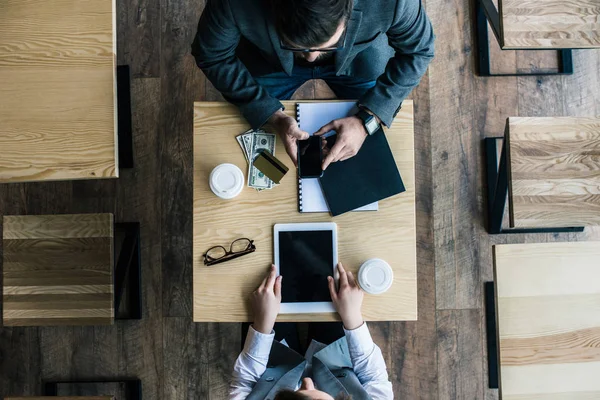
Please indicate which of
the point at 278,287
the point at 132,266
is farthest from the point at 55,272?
the point at 278,287

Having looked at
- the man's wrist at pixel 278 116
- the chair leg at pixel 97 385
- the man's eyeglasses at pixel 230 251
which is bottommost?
the chair leg at pixel 97 385

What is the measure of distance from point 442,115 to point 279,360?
1.33 m

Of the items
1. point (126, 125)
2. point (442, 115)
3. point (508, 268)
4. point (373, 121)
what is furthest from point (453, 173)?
point (126, 125)

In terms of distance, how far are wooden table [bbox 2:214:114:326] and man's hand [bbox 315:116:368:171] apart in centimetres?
88

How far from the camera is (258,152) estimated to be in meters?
1.60

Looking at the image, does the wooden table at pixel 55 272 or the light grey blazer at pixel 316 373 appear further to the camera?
A: the wooden table at pixel 55 272

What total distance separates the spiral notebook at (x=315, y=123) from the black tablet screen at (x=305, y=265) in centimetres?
9

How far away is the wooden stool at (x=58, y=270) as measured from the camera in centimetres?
185

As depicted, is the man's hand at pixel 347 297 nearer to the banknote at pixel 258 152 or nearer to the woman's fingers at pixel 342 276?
the woman's fingers at pixel 342 276

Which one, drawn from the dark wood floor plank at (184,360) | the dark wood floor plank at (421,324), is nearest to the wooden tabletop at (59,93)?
the dark wood floor plank at (184,360)

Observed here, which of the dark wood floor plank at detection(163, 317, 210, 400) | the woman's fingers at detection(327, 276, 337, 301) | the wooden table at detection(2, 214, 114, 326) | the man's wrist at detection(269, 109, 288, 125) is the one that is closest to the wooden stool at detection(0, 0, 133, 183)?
the wooden table at detection(2, 214, 114, 326)

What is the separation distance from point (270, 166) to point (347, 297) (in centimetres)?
46

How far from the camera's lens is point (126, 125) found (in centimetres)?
A: 230

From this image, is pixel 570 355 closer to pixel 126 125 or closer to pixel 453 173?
pixel 453 173
